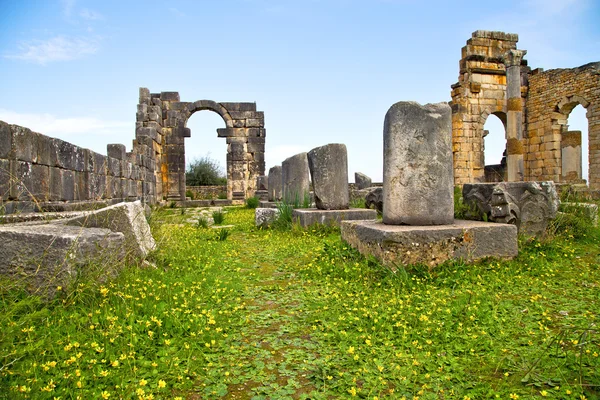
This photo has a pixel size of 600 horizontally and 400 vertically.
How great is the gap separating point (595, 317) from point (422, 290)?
1369 millimetres

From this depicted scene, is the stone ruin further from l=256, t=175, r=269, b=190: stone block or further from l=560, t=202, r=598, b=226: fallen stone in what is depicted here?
l=256, t=175, r=269, b=190: stone block

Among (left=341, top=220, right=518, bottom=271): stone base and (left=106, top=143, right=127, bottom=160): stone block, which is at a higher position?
(left=106, top=143, right=127, bottom=160): stone block

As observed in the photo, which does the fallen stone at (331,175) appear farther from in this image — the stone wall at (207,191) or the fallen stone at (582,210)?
the stone wall at (207,191)

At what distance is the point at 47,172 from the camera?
256 inches

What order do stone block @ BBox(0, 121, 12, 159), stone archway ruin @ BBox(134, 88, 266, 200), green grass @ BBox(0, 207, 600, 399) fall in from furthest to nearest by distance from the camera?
stone archway ruin @ BBox(134, 88, 266, 200), stone block @ BBox(0, 121, 12, 159), green grass @ BBox(0, 207, 600, 399)

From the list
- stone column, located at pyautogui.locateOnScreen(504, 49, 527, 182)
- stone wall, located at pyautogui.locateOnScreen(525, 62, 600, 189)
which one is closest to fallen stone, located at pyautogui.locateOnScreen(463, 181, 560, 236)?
stone column, located at pyautogui.locateOnScreen(504, 49, 527, 182)

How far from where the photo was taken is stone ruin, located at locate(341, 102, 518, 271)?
4895mm

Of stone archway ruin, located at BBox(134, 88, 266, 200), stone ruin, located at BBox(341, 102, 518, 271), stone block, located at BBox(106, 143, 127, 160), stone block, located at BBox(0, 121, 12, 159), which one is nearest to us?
stone ruin, located at BBox(341, 102, 518, 271)

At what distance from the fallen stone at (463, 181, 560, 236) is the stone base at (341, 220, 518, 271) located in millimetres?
862

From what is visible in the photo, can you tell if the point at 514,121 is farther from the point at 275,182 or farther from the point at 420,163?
the point at 420,163

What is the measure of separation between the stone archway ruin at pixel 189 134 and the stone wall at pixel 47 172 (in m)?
8.67

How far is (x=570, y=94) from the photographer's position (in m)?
17.8

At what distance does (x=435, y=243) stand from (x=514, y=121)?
14.0 meters

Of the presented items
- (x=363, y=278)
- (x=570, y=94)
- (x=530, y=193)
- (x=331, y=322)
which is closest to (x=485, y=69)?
(x=570, y=94)
